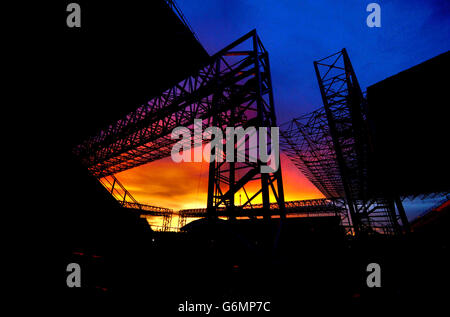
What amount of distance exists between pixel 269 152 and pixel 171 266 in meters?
3.50

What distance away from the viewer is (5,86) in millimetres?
2490

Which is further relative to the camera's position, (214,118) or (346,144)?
(346,144)

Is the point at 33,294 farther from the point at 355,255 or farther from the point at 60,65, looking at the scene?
the point at 60,65

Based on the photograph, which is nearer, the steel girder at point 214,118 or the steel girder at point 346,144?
the steel girder at point 214,118

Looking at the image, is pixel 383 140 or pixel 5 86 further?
pixel 383 140

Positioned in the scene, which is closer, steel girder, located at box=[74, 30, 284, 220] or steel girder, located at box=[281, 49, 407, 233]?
steel girder, located at box=[74, 30, 284, 220]

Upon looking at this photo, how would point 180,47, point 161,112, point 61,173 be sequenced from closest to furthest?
point 61,173
point 180,47
point 161,112

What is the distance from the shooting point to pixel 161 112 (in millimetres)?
12305


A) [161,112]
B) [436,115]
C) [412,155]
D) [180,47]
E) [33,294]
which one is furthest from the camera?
[161,112]
